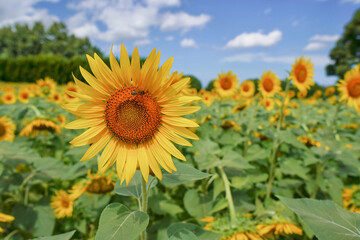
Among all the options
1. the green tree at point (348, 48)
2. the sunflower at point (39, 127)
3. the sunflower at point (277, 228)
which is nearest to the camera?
the sunflower at point (277, 228)

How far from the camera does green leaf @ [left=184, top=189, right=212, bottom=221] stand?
194 centimetres

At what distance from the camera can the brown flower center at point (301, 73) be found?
329cm

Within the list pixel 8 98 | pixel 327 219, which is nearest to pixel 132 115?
pixel 327 219

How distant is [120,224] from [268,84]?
3.87 m

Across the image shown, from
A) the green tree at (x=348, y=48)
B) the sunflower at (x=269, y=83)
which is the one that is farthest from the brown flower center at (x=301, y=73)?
the green tree at (x=348, y=48)

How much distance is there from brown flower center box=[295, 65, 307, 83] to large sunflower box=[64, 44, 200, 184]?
2700 millimetres

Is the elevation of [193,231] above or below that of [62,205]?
above

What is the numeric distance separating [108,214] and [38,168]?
4.67 ft

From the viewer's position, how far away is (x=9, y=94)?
228 inches

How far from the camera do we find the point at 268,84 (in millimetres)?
4312

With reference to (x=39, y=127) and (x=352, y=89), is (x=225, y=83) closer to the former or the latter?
(x=352, y=89)

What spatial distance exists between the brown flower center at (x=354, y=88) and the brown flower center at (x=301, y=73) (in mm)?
532

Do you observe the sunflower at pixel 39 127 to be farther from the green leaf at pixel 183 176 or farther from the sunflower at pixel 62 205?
the green leaf at pixel 183 176

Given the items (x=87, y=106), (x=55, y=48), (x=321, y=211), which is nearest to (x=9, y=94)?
(x=87, y=106)
